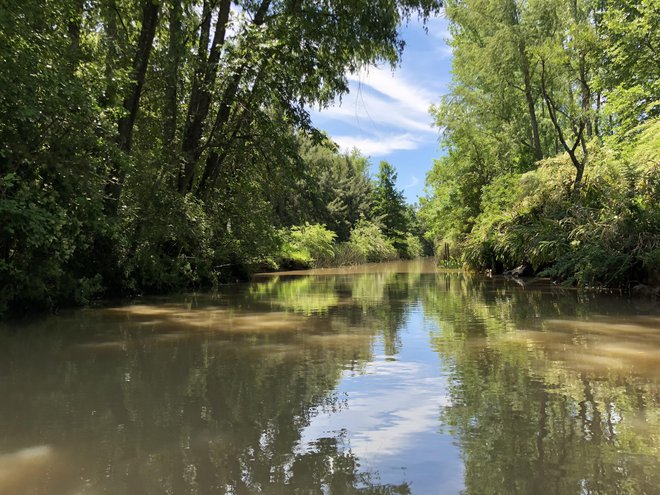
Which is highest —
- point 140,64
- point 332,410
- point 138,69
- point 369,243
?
point 140,64

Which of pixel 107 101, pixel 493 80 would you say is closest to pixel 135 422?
pixel 107 101

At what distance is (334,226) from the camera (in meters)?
49.5

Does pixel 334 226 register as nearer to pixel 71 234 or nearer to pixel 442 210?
pixel 442 210

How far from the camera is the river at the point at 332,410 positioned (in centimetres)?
249

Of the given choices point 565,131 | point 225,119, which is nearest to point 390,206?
point 565,131

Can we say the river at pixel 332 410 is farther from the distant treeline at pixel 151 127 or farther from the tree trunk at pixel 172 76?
the tree trunk at pixel 172 76

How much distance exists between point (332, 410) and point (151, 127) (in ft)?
47.4

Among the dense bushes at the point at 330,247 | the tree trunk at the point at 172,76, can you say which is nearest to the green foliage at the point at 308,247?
the dense bushes at the point at 330,247

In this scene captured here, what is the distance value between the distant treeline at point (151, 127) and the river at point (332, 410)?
2643 mm

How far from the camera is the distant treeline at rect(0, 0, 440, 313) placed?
810 cm

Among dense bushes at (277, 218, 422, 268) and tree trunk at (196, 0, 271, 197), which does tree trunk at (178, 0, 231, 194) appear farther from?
dense bushes at (277, 218, 422, 268)

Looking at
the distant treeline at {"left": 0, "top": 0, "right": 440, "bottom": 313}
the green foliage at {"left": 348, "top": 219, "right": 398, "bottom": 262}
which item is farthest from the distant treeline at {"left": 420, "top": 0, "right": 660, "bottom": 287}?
the green foliage at {"left": 348, "top": 219, "right": 398, "bottom": 262}

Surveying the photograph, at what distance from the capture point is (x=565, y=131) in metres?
28.8

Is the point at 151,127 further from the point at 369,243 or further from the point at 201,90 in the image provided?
the point at 369,243
